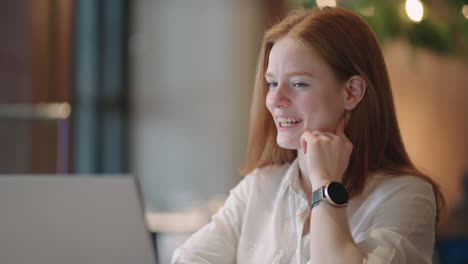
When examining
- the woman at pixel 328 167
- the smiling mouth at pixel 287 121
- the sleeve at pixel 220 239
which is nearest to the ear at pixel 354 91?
the woman at pixel 328 167

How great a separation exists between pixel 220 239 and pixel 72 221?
16.4 inches

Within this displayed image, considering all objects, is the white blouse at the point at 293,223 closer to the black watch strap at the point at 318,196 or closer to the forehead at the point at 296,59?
the black watch strap at the point at 318,196

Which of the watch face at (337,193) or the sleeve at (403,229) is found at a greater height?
the watch face at (337,193)

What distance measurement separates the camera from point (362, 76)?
1.42m

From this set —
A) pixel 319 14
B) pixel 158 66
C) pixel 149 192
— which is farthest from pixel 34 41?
pixel 319 14

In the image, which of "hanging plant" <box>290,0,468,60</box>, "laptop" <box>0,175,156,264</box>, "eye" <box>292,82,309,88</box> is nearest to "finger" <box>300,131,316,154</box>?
"eye" <box>292,82,309,88</box>

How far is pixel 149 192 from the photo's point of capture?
5043 mm

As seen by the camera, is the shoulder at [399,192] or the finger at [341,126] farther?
the finger at [341,126]

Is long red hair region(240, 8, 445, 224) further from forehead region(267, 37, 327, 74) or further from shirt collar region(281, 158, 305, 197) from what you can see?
shirt collar region(281, 158, 305, 197)

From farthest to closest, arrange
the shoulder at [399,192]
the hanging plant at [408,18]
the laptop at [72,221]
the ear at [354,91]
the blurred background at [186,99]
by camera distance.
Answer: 1. the blurred background at [186,99]
2. the hanging plant at [408,18]
3. the ear at [354,91]
4. the shoulder at [399,192]
5. the laptop at [72,221]

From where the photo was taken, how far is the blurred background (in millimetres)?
4574

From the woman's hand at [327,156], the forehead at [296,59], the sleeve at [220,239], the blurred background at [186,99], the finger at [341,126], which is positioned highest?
the forehead at [296,59]

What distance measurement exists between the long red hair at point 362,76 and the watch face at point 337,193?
15 centimetres

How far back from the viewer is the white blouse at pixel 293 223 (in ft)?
4.14
